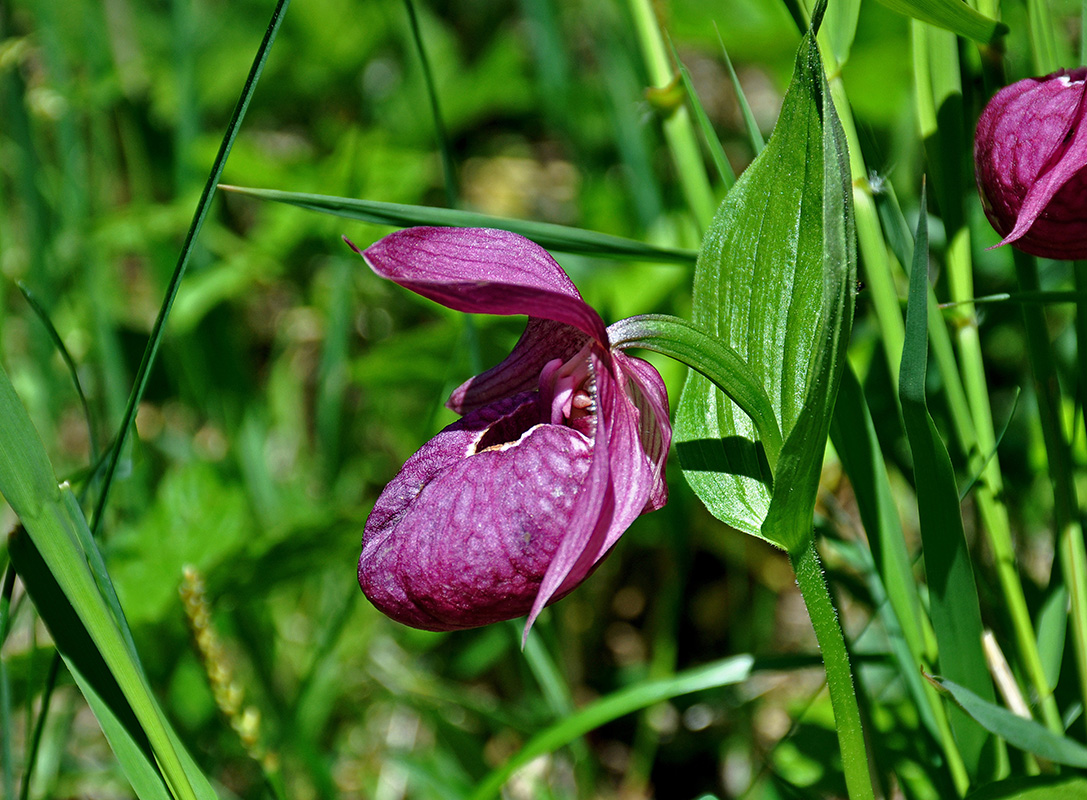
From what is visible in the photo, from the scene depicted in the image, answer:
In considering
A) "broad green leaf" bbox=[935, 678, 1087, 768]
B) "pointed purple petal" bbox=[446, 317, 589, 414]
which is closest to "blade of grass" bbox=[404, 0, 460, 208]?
"pointed purple petal" bbox=[446, 317, 589, 414]

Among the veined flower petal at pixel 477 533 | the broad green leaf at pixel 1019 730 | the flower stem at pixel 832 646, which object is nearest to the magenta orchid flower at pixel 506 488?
the veined flower petal at pixel 477 533

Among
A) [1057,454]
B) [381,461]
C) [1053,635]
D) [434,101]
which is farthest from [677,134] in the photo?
[381,461]

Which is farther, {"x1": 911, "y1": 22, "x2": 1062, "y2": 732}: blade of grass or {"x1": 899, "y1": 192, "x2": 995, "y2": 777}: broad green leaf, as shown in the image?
{"x1": 911, "y1": 22, "x2": 1062, "y2": 732}: blade of grass

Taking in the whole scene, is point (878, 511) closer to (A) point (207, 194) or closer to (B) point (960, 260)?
(B) point (960, 260)

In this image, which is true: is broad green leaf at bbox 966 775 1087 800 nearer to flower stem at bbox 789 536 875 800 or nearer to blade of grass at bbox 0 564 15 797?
flower stem at bbox 789 536 875 800

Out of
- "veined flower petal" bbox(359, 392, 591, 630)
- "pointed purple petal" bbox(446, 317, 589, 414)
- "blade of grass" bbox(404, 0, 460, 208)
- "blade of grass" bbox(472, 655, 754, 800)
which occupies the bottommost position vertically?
"blade of grass" bbox(472, 655, 754, 800)
